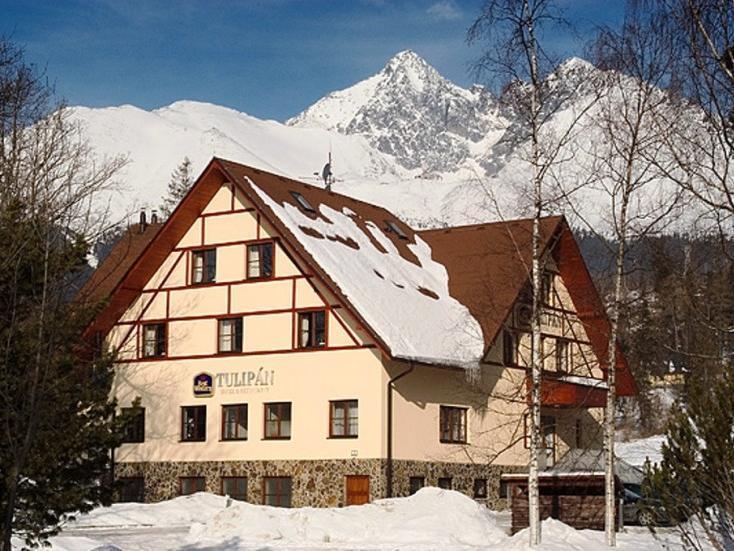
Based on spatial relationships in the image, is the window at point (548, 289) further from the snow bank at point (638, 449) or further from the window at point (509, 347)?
the snow bank at point (638, 449)

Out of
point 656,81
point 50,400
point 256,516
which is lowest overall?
point 256,516

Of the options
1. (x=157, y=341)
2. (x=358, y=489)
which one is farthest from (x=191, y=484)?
(x=358, y=489)

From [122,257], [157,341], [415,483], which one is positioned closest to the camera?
[415,483]

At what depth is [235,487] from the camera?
127 ft

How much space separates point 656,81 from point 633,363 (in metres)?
44.7

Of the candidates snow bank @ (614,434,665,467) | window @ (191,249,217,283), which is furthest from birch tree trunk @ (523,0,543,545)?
snow bank @ (614,434,665,467)

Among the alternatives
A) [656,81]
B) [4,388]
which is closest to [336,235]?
[656,81]

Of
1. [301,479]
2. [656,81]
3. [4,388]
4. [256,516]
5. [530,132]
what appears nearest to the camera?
[4,388]

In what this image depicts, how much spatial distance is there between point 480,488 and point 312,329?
794 centimetres

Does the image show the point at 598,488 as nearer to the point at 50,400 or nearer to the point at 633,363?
the point at 50,400

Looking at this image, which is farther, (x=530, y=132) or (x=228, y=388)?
(x=228, y=388)

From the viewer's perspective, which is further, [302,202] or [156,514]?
[302,202]

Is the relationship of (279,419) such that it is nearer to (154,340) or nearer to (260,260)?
(260,260)

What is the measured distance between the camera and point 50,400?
15914 millimetres
